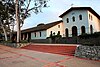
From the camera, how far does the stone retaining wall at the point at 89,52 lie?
12.5 metres

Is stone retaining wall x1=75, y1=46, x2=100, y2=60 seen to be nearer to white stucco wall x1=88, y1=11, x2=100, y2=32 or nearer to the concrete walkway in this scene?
the concrete walkway

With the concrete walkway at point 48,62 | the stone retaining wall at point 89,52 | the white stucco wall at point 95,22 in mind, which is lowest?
the concrete walkway at point 48,62

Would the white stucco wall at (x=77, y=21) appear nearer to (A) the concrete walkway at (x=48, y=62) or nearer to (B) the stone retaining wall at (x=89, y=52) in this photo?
(B) the stone retaining wall at (x=89, y=52)

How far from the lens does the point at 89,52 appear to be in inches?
520

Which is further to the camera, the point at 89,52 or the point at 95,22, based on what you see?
the point at 95,22

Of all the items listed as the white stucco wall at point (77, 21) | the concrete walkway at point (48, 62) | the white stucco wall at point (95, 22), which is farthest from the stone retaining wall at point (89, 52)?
the white stucco wall at point (95, 22)

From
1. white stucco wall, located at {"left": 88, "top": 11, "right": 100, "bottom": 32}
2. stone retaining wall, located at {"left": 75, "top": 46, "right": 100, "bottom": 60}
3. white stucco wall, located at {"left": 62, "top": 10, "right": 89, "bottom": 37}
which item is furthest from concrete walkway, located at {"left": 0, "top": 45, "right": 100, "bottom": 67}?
white stucco wall, located at {"left": 88, "top": 11, "right": 100, "bottom": 32}

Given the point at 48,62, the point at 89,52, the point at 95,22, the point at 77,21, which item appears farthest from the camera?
the point at 95,22

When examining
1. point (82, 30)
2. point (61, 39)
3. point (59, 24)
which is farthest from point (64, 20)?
point (61, 39)

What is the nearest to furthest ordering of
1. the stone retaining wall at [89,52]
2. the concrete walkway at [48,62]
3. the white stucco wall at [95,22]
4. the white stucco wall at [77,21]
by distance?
the concrete walkway at [48,62] → the stone retaining wall at [89,52] → the white stucco wall at [77,21] → the white stucco wall at [95,22]

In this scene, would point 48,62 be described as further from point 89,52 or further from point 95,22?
point 95,22

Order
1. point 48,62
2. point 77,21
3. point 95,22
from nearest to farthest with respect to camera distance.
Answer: point 48,62, point 77,21, point 95,22

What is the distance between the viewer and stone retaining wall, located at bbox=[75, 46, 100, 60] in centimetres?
1251

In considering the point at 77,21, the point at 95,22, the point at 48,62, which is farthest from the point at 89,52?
the point at 95,22
